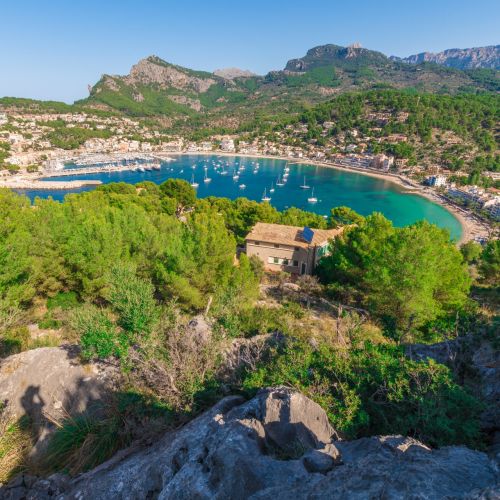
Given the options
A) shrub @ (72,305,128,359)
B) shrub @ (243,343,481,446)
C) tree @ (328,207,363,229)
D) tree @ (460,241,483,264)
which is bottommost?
tree @ (460,241,483,264)

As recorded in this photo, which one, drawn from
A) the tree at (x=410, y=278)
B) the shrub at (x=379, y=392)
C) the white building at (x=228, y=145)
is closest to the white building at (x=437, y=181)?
the tree at (x=410, y=278)

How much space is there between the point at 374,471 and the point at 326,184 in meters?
93.8

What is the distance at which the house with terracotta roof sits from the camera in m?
24.4

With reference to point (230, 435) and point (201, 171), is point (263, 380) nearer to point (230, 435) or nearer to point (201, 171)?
point (230, 435)

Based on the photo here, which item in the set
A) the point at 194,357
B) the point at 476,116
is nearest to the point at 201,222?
the point at 194,357

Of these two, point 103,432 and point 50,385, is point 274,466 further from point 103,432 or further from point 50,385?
point 50,385

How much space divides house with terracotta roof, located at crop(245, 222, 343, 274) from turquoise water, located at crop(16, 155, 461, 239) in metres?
41.9

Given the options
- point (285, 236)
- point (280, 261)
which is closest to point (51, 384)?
point (280, 261)

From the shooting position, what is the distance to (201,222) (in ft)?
56.6

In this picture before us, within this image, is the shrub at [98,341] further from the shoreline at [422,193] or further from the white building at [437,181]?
the white building at [437,181]

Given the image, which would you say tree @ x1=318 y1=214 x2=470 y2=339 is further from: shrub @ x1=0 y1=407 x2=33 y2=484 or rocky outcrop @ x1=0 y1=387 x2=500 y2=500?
shrub @ x1=0 y1=407 x2=33 y2=484

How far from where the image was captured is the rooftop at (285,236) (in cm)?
2458

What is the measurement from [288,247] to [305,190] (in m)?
64.5

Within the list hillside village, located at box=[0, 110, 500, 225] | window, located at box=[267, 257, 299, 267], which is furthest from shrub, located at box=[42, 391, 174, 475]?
hillside village, located at box=[0, 110, 500, 225]
